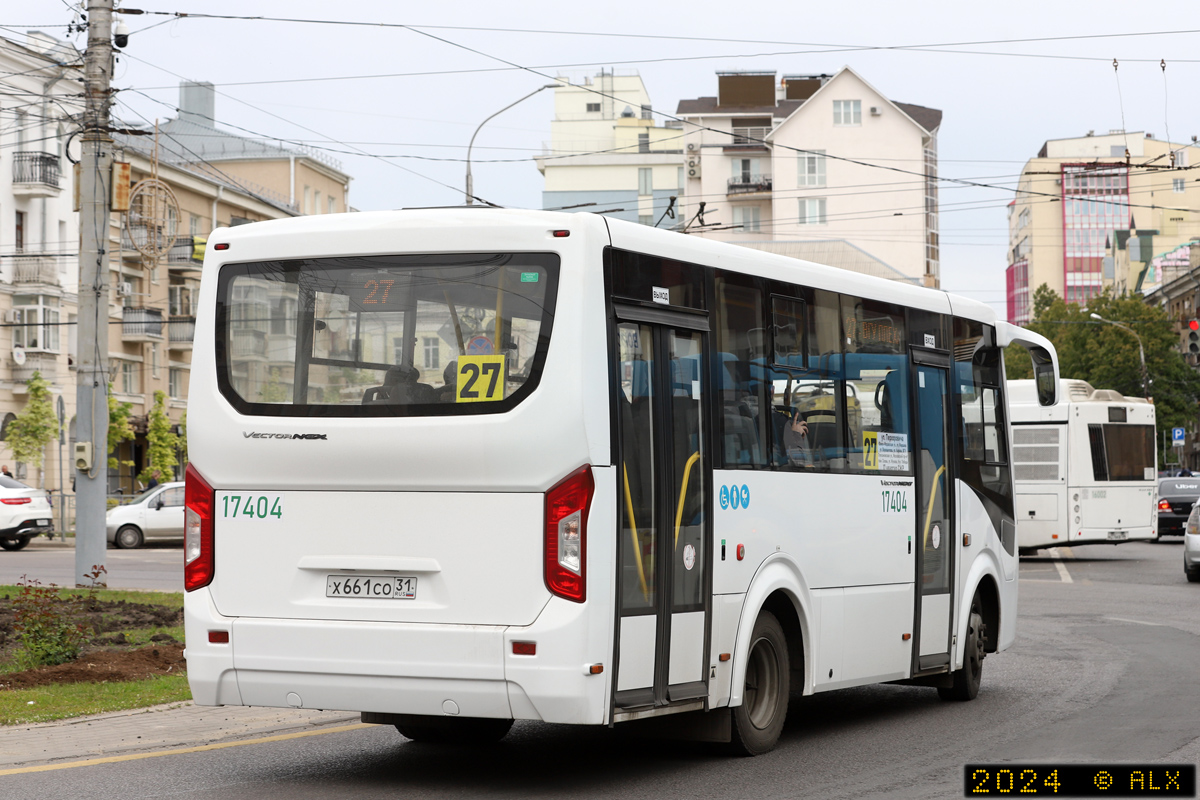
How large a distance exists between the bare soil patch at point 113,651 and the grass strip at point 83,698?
0.88ft

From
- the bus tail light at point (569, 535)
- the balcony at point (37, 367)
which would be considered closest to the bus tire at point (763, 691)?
the bus tail light at point (569, 535)

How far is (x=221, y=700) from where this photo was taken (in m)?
8.32

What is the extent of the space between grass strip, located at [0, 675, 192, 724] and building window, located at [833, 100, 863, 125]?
81.1 m

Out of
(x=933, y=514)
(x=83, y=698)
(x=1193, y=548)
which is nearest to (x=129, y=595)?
(x=83, y=698)

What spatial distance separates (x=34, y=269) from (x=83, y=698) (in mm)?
49181

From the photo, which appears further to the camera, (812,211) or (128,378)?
(812,211)

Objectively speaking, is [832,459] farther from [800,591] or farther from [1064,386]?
[1064,386]

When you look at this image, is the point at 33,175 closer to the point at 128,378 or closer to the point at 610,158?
the point at 128,378

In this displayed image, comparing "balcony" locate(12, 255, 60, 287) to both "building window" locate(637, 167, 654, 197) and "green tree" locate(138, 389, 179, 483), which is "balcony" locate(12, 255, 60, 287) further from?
"building window" locate(637, 167, 654, 197)

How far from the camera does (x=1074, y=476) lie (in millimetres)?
31781

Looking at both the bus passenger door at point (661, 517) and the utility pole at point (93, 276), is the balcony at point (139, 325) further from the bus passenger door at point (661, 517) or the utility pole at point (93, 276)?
the bus passenger door at point (661, 517)

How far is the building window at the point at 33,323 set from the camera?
56531 millimetres

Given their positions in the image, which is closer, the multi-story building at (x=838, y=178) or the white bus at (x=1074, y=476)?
the white bus at (x=1074, y=476)

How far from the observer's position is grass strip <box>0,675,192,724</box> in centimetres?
1061
